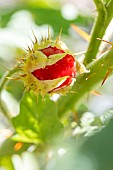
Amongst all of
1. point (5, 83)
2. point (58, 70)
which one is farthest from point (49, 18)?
point (58, 70)

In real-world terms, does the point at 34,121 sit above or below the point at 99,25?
below

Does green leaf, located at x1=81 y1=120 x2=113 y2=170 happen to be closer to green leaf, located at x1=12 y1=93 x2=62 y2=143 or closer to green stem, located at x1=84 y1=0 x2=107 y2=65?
green stem, located at x1=84 y1=0 x2=107 y2=65

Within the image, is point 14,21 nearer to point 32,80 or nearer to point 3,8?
point 3,8

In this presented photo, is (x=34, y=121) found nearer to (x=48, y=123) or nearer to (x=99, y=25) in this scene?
(x=48, y=123)

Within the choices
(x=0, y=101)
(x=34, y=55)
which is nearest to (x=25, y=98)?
(x=0, y=101)

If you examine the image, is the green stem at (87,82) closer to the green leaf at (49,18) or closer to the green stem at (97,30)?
the green stem at (97,30)

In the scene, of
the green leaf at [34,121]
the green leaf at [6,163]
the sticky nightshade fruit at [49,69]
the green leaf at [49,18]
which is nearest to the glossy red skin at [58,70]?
the sticky nightshade fruit at [49,69]

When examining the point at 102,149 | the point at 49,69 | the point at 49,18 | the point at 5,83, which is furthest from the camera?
the point at 49,18
